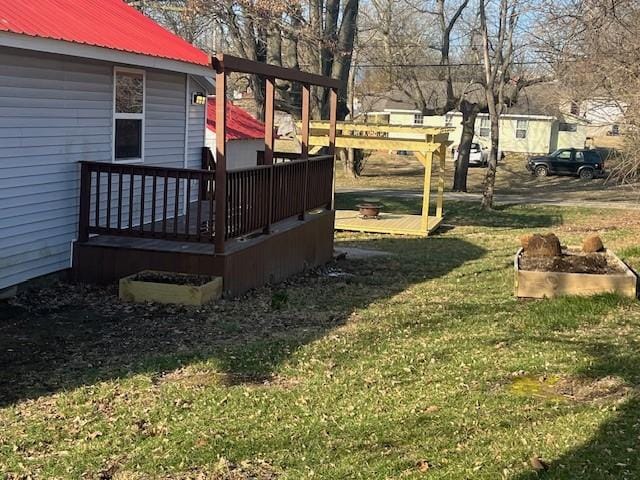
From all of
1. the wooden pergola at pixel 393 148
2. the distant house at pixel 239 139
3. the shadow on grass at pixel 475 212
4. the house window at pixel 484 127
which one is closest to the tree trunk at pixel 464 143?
the shadow on grass at pixel 475 212

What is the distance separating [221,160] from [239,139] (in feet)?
42.7

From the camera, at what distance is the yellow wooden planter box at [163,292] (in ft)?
26.8

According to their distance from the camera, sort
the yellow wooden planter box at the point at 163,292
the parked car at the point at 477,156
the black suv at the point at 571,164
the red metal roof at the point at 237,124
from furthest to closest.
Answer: the parked car at the point at 477,156 < the black suv at the point at 571,164 < the red metal roof at the point at 237,124 < the yellow wooden planter box at the point at 163,292

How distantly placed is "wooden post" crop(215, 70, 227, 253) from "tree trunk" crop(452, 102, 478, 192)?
23.4 m

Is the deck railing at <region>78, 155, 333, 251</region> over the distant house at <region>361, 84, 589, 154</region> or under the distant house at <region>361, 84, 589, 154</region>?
under

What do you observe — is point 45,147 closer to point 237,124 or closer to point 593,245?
point 593,245

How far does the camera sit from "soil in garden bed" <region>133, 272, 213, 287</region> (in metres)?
8.58

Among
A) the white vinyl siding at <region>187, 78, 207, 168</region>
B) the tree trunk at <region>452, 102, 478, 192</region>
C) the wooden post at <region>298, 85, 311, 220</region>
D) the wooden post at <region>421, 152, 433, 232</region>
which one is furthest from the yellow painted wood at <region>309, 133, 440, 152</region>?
the tree trunk at <region>452, 102, 478, 192</region>

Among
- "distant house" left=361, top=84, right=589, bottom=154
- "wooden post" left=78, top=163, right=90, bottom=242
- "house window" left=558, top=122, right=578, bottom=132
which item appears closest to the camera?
"wooden post" left=78, top=163, right=90, bottom=242

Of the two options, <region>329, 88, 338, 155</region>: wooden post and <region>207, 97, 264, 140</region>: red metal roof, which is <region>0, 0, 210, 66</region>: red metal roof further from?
<region>207, 97, 264, 140</region>: red metal roof

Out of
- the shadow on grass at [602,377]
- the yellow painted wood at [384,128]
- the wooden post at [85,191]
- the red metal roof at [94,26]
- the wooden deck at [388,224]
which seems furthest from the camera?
the yellow painted wood at [384,128]

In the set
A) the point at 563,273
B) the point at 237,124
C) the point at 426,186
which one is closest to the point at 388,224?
the point at 426,186

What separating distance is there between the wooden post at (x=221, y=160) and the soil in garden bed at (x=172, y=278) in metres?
0.36

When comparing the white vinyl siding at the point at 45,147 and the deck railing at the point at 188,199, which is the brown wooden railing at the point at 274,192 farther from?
the white vinyl siding at the point at 45,147
